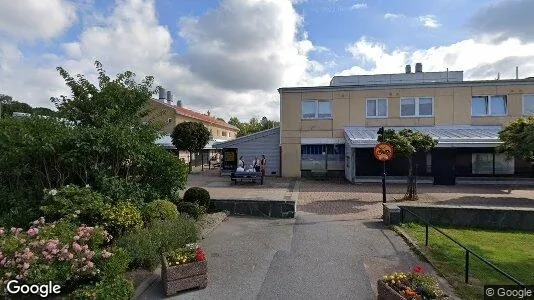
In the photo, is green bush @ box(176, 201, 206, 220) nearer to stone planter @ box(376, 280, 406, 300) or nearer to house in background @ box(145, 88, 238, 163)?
stone planter @ box(376, 280, 406, 300)

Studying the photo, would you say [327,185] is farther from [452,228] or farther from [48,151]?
[48,151]

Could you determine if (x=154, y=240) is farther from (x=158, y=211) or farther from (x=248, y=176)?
(x=248, y=176)

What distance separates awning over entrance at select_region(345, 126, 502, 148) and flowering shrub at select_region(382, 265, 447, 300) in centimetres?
1510

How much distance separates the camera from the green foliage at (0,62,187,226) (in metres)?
8.42

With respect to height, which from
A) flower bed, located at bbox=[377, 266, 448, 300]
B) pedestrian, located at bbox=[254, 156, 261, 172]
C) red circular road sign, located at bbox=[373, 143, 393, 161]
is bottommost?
flower bed, located at bbox=[377, 266, 448, 300]

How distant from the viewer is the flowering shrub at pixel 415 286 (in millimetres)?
4641

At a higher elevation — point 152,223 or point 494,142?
point 494,142

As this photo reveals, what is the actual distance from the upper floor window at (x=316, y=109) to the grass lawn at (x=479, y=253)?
13855 millimetres

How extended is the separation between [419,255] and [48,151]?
9.27 meters

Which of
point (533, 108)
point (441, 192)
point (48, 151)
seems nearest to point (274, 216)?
point (48, 151)

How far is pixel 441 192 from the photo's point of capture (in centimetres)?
1759

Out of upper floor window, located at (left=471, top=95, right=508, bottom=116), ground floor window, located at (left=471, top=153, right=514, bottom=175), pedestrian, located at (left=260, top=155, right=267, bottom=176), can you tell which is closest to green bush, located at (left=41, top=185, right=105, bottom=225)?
pedestrian, located at (left=260, top=155, right=267, bottom=176)

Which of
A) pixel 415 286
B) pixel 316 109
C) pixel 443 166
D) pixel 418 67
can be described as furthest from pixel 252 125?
pixel 415 286

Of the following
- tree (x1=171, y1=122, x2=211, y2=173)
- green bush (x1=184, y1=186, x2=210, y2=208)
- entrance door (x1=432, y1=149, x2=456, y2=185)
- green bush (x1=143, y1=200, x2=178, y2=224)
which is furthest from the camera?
tree (x1=171, y1=122, x2=211, y2=173)
